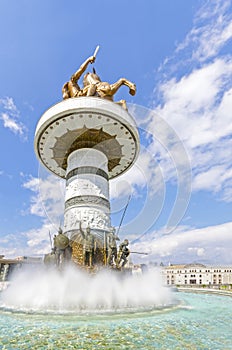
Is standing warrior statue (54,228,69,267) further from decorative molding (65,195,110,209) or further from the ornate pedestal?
decorative molding (65,195,110,209)

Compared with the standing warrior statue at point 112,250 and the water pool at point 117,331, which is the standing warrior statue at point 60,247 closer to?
the standing warrior statue at point 112,250

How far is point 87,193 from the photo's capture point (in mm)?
13875

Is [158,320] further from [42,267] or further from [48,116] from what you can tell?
[48,116]

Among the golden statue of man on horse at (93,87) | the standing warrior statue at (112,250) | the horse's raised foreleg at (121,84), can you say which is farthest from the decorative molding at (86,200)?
the horse's raised foreleg at (121,84)

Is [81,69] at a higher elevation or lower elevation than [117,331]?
higher

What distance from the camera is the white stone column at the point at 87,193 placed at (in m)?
13.3

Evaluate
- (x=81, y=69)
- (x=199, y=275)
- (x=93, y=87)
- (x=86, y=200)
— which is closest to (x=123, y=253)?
(x=86, y=200)

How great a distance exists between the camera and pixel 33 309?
25.6 feet

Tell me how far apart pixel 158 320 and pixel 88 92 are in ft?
40.1

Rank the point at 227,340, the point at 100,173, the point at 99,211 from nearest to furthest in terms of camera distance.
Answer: the point at 227,340, the point at 99,211, the point at 100,173

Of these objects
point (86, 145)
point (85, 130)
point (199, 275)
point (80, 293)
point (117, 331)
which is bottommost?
point (117, 331)

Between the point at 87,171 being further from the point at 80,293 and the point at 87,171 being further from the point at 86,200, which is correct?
the point at 80,293

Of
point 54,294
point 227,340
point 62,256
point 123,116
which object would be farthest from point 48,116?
point 227,340

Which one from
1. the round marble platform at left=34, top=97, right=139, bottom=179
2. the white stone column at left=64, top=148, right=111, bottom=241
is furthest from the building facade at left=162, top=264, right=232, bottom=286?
the white stone column at left=64, top=148, right=111, bottom=241
